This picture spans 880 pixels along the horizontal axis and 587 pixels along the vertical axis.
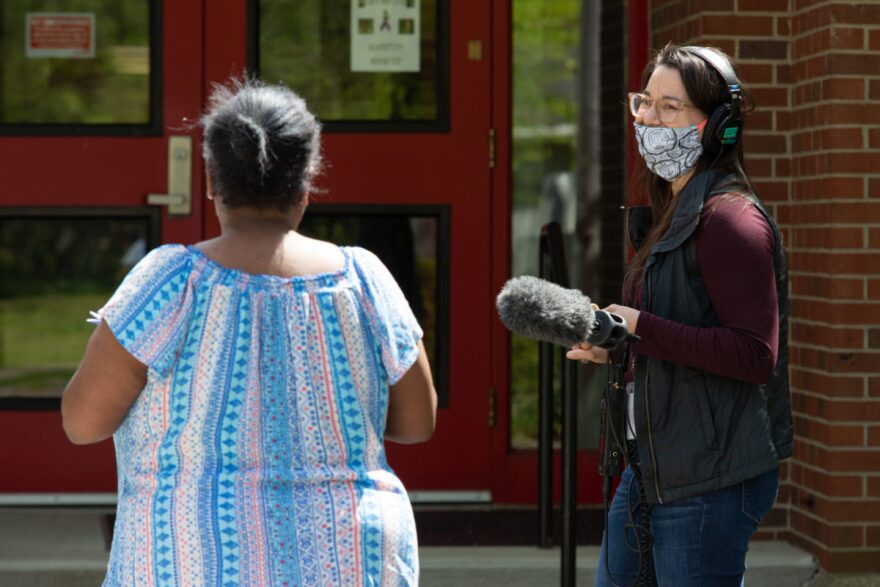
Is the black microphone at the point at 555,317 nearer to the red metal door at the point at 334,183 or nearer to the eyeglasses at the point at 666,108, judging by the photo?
the eyeglasses at the point at 666,108

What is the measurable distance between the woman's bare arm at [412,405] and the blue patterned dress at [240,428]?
0.10m

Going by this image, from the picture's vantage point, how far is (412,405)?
2.78 meters

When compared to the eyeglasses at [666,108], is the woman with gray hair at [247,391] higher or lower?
lower

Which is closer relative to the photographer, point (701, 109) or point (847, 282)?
point (701, 109)

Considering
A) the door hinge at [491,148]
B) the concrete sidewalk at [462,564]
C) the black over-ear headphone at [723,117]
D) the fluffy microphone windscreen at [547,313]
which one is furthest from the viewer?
the door hinge at [491,148]

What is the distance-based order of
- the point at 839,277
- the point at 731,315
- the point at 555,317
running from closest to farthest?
the point at 555,317
the point at 731,315
the point at 839,277

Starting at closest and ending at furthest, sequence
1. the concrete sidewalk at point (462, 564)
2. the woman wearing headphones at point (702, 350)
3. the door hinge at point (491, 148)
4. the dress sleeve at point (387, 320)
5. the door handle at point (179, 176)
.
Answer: the dress sleeve at point (387, 320) < the woman wearing headphones at point (702, 350) < the concrete sidewalk at point (462, 564) < the door handle at point (179, 176) < the door hinge at point (491, 148)

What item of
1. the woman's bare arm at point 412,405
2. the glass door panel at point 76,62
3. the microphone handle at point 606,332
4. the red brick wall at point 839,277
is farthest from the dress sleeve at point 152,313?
the glass door panel at point 76,62

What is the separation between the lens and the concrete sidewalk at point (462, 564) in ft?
16.5

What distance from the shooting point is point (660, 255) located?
3109 millimetres

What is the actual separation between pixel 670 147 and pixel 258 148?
3.18 ft

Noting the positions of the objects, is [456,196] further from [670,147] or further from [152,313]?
[152,313]

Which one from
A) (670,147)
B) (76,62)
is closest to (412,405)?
(670,147)

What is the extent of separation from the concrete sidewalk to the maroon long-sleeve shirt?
2258mm
